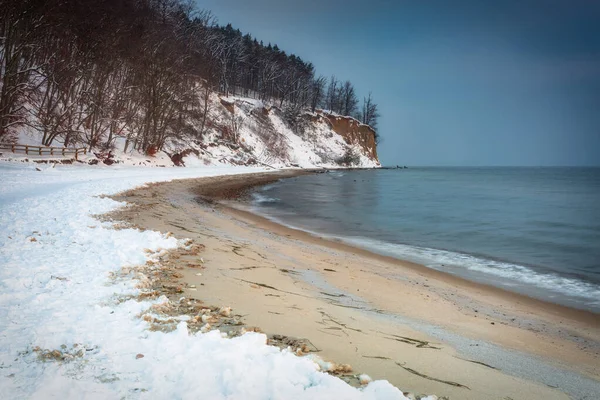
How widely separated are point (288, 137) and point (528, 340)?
67076 millimetres

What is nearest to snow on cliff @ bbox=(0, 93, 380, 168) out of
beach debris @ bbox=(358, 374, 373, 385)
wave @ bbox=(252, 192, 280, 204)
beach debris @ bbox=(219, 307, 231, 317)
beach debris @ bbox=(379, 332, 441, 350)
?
wave @ bbox=(252, 192, 280, 204)

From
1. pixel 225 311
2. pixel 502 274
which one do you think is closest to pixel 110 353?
pixel 225 311

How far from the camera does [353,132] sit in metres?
84.4

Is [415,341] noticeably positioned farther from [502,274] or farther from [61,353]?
[502,274]

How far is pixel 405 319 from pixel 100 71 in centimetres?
3338

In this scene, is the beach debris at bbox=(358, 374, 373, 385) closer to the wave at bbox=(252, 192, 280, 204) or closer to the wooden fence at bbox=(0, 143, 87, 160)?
the wave at bbox=(252, 192, 280, 204)

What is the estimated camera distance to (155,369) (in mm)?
2715

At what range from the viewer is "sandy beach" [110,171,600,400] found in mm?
3248

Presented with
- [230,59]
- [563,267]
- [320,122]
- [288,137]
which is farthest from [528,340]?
[230,59]

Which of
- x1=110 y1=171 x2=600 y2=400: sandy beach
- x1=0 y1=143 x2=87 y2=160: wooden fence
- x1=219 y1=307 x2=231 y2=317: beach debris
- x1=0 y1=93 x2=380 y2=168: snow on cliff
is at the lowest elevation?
x1=110 y1=171 x2=600 y2=400: sandy beach

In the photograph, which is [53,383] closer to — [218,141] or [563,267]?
[563,267]

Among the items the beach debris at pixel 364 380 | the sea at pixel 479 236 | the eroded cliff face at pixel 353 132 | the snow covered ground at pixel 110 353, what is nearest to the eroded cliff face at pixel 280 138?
the eroded cliff face at pixel 353 132

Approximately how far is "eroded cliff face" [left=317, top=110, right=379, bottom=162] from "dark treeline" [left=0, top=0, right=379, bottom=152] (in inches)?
1379

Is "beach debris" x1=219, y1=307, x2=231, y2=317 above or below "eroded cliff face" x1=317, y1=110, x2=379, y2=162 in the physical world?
below
